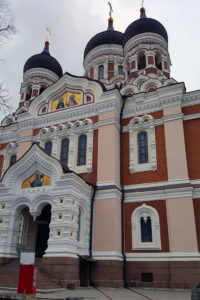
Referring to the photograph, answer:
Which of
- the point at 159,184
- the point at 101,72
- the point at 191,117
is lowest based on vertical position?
the point at 159,184

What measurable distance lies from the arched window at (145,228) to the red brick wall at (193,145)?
2.26m

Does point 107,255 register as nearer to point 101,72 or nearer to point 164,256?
point 164,256

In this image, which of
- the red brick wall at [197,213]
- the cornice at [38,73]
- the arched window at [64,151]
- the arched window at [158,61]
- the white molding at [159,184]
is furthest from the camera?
the cornice at [38,73]

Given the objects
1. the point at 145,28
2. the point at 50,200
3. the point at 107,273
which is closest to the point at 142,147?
the point at 50,200

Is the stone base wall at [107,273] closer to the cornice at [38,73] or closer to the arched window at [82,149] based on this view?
the arched window at [82,149]

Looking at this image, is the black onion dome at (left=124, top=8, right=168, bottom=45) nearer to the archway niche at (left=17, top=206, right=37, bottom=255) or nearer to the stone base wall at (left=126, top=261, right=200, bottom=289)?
the archway niche at (left=17, top=206, right=37, bottom=255)

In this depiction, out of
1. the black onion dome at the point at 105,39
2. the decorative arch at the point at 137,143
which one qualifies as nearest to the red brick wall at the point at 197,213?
the decorative arch at the point at 137,143

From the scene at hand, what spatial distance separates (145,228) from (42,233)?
473 centimetres

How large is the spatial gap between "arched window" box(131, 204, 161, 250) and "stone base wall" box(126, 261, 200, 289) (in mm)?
691

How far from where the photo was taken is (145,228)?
11.2m

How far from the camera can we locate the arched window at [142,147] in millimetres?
12430

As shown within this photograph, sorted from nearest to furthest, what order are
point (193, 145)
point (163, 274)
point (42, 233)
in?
point (163, 274) → point (193, 145) → point (42, 233)

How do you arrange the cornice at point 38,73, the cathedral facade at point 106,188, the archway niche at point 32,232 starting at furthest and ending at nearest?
the cornice at point 38,73, the archway niche at point 32,232, the cathedral facade at point 106,188

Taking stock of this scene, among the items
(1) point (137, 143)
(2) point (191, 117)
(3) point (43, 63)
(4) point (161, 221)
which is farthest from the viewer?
(3) point (43, 63)
